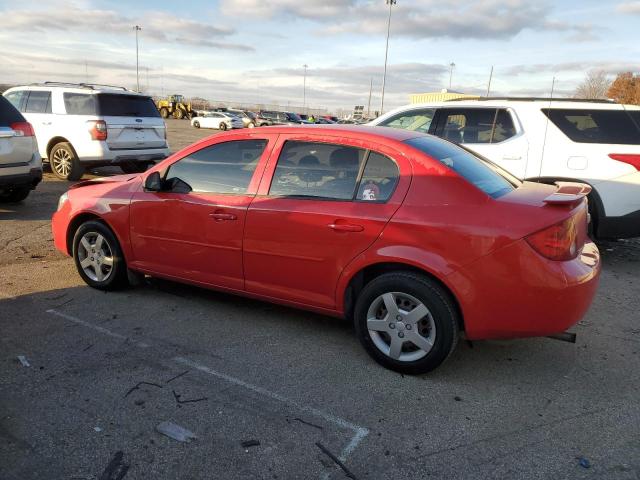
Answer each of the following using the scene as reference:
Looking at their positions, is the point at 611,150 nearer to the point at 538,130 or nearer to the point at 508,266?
the point at 538,130

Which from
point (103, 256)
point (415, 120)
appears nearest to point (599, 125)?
point (415, 120)

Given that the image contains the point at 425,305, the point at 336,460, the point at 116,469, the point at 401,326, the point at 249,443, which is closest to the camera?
the point at 116,469

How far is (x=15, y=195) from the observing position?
8367 millimetres

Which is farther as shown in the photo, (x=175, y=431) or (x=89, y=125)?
(x=89, y=125)

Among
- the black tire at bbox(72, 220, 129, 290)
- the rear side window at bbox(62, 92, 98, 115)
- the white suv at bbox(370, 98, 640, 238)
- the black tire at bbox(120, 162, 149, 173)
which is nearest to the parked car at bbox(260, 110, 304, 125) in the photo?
the black tire at bbox(120, 162, 149, 173)

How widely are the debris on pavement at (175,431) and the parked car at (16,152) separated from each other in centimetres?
601

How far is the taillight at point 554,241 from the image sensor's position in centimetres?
300

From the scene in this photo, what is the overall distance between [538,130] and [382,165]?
11.2ft

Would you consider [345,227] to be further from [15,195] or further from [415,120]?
[15,195]

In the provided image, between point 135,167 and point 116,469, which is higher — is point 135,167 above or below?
above

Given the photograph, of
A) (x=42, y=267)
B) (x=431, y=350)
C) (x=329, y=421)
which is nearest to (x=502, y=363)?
(x=431, y=350)

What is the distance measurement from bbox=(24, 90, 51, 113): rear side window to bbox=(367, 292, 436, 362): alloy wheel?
9.78 m

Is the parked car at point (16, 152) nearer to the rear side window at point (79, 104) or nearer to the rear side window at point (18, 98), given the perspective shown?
the rear side window at point (79, 104)

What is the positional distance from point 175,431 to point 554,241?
2.39 meters
